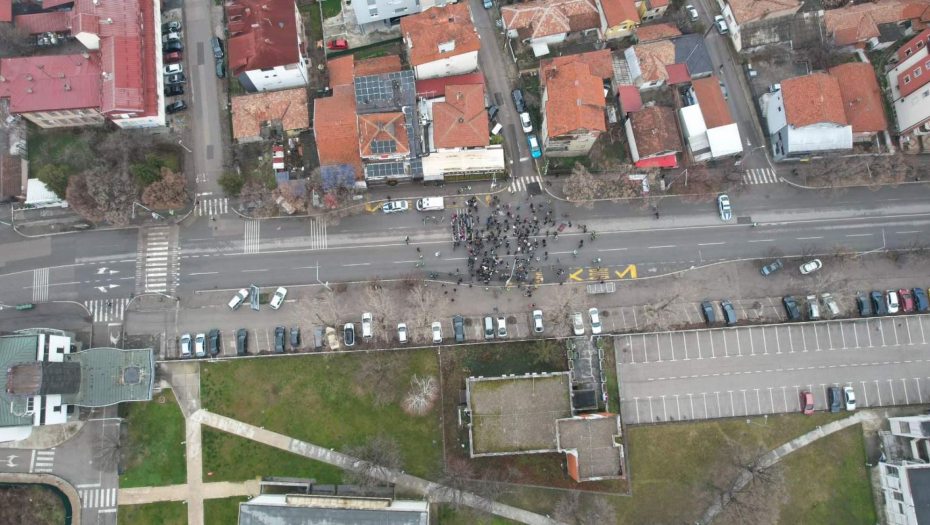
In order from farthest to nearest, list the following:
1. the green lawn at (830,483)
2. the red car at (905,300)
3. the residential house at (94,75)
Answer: the red car at (905,300) → the residential house at (94,75) → the green lawn at (830,483)

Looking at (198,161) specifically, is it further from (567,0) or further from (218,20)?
(567,0)

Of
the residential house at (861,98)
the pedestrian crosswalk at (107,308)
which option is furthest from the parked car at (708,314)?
the pedestrian crosswalk at (107,308)

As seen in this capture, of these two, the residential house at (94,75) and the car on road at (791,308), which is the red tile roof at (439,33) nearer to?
the residential house at (94,75)

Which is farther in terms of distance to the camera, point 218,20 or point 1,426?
point 218,20

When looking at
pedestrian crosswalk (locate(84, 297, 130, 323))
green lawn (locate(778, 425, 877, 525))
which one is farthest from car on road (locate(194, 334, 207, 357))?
green lawn (locate(778, 425, 877, 525))

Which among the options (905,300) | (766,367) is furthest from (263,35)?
(905,300)

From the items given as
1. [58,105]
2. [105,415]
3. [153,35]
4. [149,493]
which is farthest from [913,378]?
[58,105]
